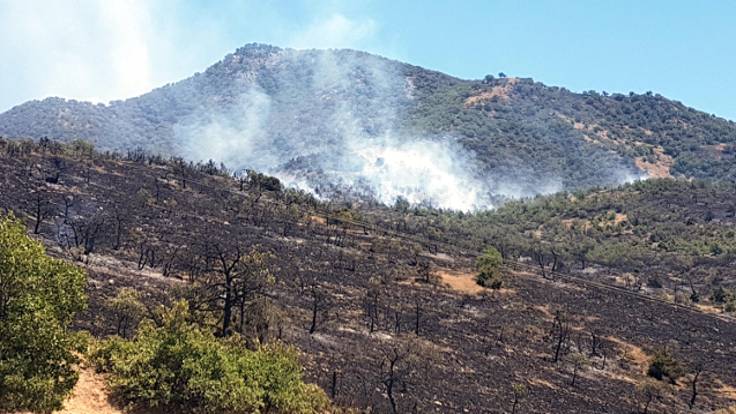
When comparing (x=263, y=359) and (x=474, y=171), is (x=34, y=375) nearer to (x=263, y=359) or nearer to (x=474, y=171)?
(x=263, y=359)

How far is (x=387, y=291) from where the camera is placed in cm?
6194

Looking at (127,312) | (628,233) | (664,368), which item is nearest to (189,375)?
(127,312)

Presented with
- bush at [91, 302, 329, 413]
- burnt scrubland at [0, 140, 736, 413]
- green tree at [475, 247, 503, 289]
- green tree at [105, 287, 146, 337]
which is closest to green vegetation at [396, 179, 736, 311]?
burnt scrubland at [0, 140, 736, 413]

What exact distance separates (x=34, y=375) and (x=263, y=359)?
841cm

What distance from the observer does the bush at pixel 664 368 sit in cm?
5134

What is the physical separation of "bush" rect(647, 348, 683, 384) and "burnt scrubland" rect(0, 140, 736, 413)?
4.5 inches

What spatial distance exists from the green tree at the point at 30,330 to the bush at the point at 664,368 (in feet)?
145

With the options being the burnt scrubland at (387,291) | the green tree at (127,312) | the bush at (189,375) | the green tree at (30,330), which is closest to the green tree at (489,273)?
the burnt scrubland at (387,291)

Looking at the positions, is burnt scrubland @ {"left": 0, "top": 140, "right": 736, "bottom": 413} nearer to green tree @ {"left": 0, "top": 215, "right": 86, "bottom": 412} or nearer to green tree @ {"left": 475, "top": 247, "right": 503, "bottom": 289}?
green tree @ {"left": 475, "top": 247, "right": 503, "bottom": 289}

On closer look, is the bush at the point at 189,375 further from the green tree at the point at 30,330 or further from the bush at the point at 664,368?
the bush at the point at 664,368

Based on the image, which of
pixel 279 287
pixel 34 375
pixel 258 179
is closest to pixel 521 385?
pixel 279 287

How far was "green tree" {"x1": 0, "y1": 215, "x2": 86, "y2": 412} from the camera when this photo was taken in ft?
61.4

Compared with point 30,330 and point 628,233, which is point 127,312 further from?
point 628,233

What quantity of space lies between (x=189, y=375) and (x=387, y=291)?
3991 centimetres
